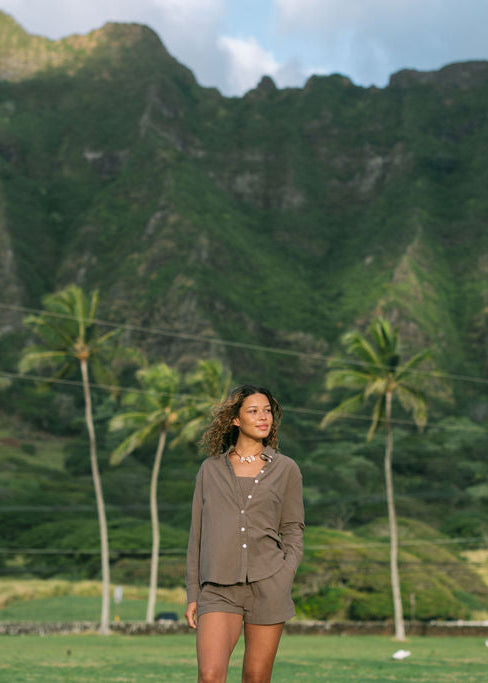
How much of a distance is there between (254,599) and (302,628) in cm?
3694

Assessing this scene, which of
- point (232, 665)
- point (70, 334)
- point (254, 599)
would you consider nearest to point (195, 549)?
point (254, 599)

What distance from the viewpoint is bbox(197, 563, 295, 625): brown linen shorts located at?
17.2 ft

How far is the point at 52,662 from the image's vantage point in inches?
724

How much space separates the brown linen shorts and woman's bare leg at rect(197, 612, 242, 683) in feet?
0.18

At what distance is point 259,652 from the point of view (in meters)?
5.29

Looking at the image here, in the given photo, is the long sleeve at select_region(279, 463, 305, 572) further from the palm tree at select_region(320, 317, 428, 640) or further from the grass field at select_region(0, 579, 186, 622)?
the grass field at select_region(0, 579, 186, 622)

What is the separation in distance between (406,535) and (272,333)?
257 feet

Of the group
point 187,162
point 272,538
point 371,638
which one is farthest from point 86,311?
point 187,162

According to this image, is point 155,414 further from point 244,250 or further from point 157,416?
point 244,250

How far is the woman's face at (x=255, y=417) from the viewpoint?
224 inches

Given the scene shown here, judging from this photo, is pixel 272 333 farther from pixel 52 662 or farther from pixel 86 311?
pixel 52 662

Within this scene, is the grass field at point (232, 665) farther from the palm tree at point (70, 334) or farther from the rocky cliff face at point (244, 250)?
the rocky cliff face at point (244, 250)

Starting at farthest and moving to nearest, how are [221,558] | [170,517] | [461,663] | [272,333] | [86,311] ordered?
[272,333] → [170,517] → [86,311] → [461,663] → [221,558]

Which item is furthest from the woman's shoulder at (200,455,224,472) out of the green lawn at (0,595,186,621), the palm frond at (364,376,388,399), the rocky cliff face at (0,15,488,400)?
the rocky cliff face at (0,15,488,400)
